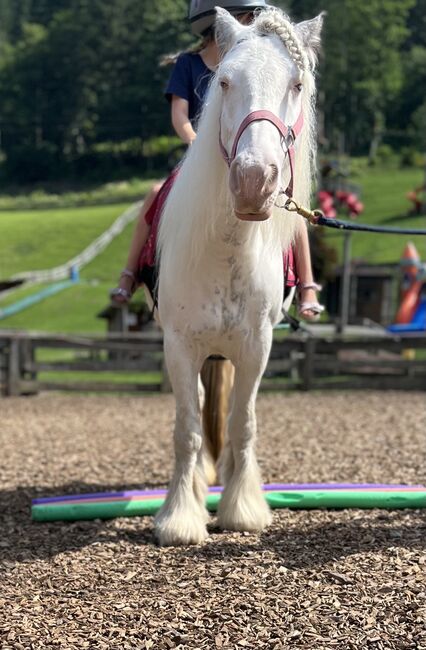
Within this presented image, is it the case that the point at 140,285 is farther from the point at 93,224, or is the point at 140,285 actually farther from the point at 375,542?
the point at 93,224

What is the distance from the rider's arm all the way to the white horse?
44cm

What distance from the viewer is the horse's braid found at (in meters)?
3.05

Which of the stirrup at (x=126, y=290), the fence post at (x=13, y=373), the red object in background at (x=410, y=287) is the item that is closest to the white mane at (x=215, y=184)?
the stirrup at (x=126, y=290)

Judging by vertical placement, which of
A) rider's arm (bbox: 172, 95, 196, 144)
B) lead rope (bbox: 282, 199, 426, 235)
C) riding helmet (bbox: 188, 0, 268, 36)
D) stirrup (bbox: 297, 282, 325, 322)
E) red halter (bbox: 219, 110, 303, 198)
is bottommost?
stirrup (bbox: 297, 282, 325, 322)

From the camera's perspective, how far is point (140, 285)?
457 cm

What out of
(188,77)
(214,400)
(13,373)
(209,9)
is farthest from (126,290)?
(13,373)

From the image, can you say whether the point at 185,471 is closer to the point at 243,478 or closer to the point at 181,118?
the point at 243,478

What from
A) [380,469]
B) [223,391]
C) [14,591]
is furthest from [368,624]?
[380,469]

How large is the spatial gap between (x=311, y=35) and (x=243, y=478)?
91.0 inches

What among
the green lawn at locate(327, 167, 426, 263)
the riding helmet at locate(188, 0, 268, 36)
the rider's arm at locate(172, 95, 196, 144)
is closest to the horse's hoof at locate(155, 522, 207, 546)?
the rider's arm at locate(172, 95, 196, 144)

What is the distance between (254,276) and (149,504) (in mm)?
1605

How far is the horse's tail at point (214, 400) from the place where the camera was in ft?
16.2

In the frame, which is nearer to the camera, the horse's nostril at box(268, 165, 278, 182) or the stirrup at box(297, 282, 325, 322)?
the horse's nostril at box(268, 165, 278, 182)

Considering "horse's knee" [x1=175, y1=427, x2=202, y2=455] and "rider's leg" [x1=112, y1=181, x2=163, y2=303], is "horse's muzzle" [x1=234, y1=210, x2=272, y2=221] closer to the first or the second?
"horse's knee" [x1=175, y1=427, x2=202, y2=455]
